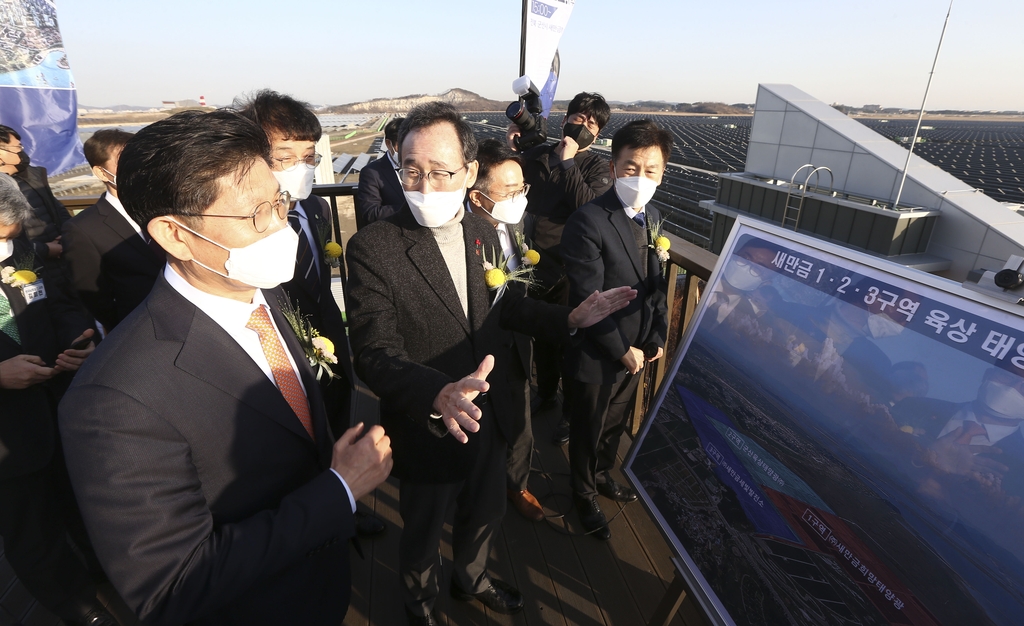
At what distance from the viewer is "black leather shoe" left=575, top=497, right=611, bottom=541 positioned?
268 centimetres

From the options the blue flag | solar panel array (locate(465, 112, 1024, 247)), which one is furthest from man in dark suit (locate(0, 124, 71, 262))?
solar panel array (locate(465, 112, 1024, 247))

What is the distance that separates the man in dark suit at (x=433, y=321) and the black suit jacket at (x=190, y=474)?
1.46 ft

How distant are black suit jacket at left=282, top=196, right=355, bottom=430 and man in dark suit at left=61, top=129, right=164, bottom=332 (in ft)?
2.37

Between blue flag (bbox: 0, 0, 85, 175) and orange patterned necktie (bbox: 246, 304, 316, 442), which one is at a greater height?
blue flag (bbox: 0, 0, 85, 175)

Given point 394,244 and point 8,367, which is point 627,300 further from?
point 8,367

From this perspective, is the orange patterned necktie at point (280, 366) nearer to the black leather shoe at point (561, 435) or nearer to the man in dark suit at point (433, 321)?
the man in dark suit at point (433, 321)

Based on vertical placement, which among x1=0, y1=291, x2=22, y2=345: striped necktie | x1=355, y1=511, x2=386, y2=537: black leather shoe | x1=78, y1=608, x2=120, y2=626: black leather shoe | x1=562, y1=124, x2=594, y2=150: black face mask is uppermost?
x1=562, y1=124, x2=594, y2=150: black face mask

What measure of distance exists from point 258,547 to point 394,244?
1084mm

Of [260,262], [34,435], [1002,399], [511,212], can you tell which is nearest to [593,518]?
[511,212]

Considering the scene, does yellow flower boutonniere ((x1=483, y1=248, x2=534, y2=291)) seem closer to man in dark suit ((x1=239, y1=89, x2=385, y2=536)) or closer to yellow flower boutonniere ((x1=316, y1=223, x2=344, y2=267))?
man in dark suit ((x1=239, y1=89, x2=385, y2=536))

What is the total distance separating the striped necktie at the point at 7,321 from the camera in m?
2.03

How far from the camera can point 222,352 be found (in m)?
1.21

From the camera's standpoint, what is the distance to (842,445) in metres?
1.14

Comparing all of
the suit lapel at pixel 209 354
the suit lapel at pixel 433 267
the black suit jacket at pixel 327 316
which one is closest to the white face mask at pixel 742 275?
the suit lapel at pixel 433 267
